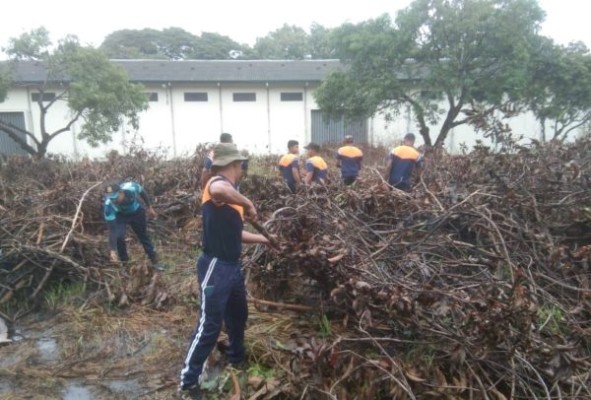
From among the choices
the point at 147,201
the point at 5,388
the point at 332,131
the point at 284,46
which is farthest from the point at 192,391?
the point at 284,46

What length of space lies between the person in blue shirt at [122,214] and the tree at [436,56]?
8466 mm

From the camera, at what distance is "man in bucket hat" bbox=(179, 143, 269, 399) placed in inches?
118

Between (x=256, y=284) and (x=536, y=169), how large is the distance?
326cm

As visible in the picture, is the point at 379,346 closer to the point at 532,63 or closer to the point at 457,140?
the point at 532,63

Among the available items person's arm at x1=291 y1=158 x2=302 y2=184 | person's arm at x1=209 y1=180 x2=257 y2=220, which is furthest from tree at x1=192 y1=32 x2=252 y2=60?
person's arm at x1=209 y1=180 x2=257 y2=220

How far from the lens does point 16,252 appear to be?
4.81 meters

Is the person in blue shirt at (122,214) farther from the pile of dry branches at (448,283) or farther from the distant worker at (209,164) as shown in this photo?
the pile of dry branches at (448,283)

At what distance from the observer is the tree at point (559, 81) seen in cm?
1412

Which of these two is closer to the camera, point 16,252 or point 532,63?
point 16,252

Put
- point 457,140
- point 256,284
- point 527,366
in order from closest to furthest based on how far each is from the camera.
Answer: point 527,366, point 256,284, point 457,140

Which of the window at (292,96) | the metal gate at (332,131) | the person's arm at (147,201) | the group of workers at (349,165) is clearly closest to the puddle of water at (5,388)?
the person's arm at (147,201)

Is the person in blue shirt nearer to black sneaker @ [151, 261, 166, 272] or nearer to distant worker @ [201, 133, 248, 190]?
black sneaker @ [151, 261, 166, 272]

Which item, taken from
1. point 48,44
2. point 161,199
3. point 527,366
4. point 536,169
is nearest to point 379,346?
point 527,366

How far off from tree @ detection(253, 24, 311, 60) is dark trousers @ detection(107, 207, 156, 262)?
3345cm
